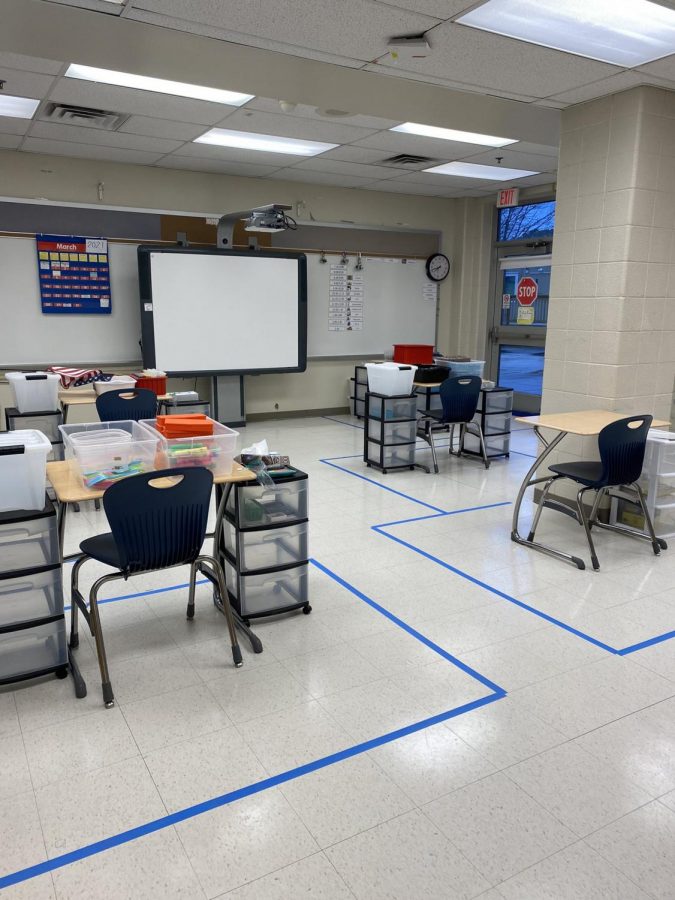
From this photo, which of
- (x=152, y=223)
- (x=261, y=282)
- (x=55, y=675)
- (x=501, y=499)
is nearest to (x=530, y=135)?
(x=501, y=499)

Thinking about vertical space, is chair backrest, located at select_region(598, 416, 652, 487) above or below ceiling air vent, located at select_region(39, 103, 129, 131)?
below

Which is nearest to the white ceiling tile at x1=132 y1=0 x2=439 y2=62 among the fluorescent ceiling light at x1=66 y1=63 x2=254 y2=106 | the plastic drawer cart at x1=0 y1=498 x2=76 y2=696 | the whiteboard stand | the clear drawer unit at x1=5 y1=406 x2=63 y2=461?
the fluorescent ceiling light at x1=66 y1=63 x2=254 y2=106

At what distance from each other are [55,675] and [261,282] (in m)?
6.01

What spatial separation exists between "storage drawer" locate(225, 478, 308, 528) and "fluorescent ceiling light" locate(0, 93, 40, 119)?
381cm

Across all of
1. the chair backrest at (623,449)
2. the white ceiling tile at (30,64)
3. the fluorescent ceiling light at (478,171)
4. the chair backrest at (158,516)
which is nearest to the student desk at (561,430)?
the chair backrest at (623,449)

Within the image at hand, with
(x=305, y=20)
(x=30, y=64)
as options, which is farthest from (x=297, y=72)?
(x=30, y=64)

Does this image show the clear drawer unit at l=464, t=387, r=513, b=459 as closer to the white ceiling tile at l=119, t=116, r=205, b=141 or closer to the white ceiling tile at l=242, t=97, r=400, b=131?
the white ceiling tile at l=242, t=97, r=400, b=131

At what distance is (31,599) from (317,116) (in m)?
4.27

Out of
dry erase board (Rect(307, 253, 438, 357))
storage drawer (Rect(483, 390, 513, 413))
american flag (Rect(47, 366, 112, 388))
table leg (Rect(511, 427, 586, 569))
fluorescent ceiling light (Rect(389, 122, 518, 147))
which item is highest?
fluorescent ceiling light (Rect(389, 122, 518, 147))

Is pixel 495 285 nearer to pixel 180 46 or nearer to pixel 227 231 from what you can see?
pixel 227 231

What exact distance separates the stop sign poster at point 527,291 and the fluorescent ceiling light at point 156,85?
16.9 feet

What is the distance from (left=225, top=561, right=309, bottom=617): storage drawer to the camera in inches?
124

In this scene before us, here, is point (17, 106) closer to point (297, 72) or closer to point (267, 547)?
point (297, 72)

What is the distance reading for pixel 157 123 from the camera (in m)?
5.50
